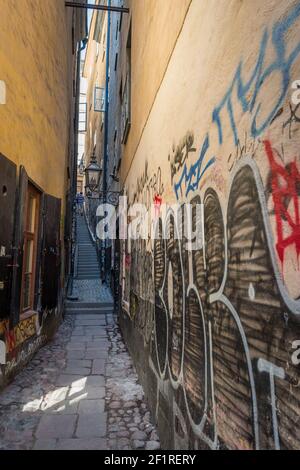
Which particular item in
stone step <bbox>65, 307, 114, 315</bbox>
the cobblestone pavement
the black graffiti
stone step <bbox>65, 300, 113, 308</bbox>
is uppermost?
the black graffiti

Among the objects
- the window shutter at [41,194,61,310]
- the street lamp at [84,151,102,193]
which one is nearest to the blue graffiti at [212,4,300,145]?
the window shutter at [41,194,61,310]

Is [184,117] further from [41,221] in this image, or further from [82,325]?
[82,325]

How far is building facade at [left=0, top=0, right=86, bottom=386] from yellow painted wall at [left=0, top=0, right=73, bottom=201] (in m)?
0.01

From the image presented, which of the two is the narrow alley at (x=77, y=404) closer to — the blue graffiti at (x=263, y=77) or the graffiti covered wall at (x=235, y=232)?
the graffiti covered wall at (x=235, y=232)

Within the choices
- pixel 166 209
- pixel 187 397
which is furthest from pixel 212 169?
pixel 187 397

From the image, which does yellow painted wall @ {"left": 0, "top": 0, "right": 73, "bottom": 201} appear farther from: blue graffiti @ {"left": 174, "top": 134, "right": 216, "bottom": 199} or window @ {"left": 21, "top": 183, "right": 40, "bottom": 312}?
blue graffiti @ {"left": 174, "top": 134, "right": 216, "bottom": 199}

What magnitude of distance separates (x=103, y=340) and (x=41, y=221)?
2.48 metres

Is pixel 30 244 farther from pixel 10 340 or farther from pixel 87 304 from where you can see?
pixel 87 304

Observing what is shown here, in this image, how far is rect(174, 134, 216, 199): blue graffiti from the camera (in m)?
1.88

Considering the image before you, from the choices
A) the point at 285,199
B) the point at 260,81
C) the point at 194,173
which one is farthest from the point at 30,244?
the point at 285,199

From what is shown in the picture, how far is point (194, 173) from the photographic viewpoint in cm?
209

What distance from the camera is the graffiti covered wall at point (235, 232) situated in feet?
3.62

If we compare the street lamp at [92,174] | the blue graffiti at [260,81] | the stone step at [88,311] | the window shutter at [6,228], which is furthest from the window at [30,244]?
the street lamp at [92,174]

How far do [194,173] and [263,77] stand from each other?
0.86 m
